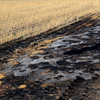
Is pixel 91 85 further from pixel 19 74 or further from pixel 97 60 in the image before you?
pixel 19 74

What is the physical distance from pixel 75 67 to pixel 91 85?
1.03 m

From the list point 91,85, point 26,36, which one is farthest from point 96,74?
point 26,36

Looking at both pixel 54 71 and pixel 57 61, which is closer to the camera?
pixel 54 71

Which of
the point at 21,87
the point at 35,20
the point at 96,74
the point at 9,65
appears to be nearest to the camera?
the point at 21,87

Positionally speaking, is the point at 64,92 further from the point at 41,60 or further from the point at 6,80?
the point at 41,60

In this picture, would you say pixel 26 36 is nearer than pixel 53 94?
No

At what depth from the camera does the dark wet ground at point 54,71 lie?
12.4 ft

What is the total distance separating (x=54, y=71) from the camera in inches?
187

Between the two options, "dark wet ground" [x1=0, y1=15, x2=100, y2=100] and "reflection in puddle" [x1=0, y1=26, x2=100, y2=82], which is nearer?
"dark wet ground" [x1=0, y1=15, x2=100, y2=100]

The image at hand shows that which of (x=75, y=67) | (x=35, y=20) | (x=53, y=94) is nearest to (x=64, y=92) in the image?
(x=53, y=94)

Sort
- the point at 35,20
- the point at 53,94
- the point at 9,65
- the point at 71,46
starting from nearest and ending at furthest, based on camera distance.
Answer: the point at 53,94, the point at 9,65, the point at 71,46, the point at 35,20

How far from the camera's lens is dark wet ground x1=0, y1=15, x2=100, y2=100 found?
3786mm

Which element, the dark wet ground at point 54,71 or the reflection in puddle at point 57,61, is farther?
the reflection in puddle at point 57,61

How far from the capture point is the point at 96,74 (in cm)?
440
